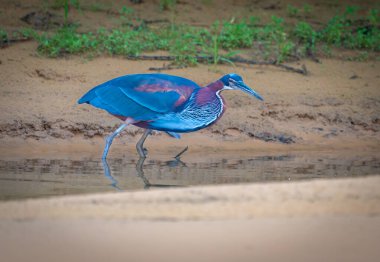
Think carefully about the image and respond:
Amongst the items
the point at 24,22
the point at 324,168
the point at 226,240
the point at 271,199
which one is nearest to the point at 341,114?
the point at 324,168

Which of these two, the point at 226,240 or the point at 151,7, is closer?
the point at 226,240

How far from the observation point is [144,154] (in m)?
7.14

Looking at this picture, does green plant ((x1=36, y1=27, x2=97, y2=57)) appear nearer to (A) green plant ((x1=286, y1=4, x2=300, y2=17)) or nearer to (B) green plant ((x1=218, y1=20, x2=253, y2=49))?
(B) green plant ((x1=218, y1=20, x2=253, y2=49))

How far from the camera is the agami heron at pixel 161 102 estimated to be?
6.75 meters

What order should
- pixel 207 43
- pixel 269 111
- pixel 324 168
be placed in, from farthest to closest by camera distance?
pixel 207 43
pixel 269 111
pixel 324 168

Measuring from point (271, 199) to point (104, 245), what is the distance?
2.97 ft

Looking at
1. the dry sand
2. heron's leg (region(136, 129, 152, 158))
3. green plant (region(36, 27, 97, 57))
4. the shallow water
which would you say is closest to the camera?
the dry sand

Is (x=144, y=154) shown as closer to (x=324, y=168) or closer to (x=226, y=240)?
(x=324, y=168)

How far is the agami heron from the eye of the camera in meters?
6.75

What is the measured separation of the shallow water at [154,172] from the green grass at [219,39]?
197cm

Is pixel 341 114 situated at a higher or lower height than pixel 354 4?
lower

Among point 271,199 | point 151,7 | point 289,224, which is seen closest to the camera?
point 289,224

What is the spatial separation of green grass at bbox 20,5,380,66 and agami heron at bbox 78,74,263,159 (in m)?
1.76

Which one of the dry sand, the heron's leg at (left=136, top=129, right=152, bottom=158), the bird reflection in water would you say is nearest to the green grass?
the heron's leg at (left=136, top=129, right=152, bottom=158)
